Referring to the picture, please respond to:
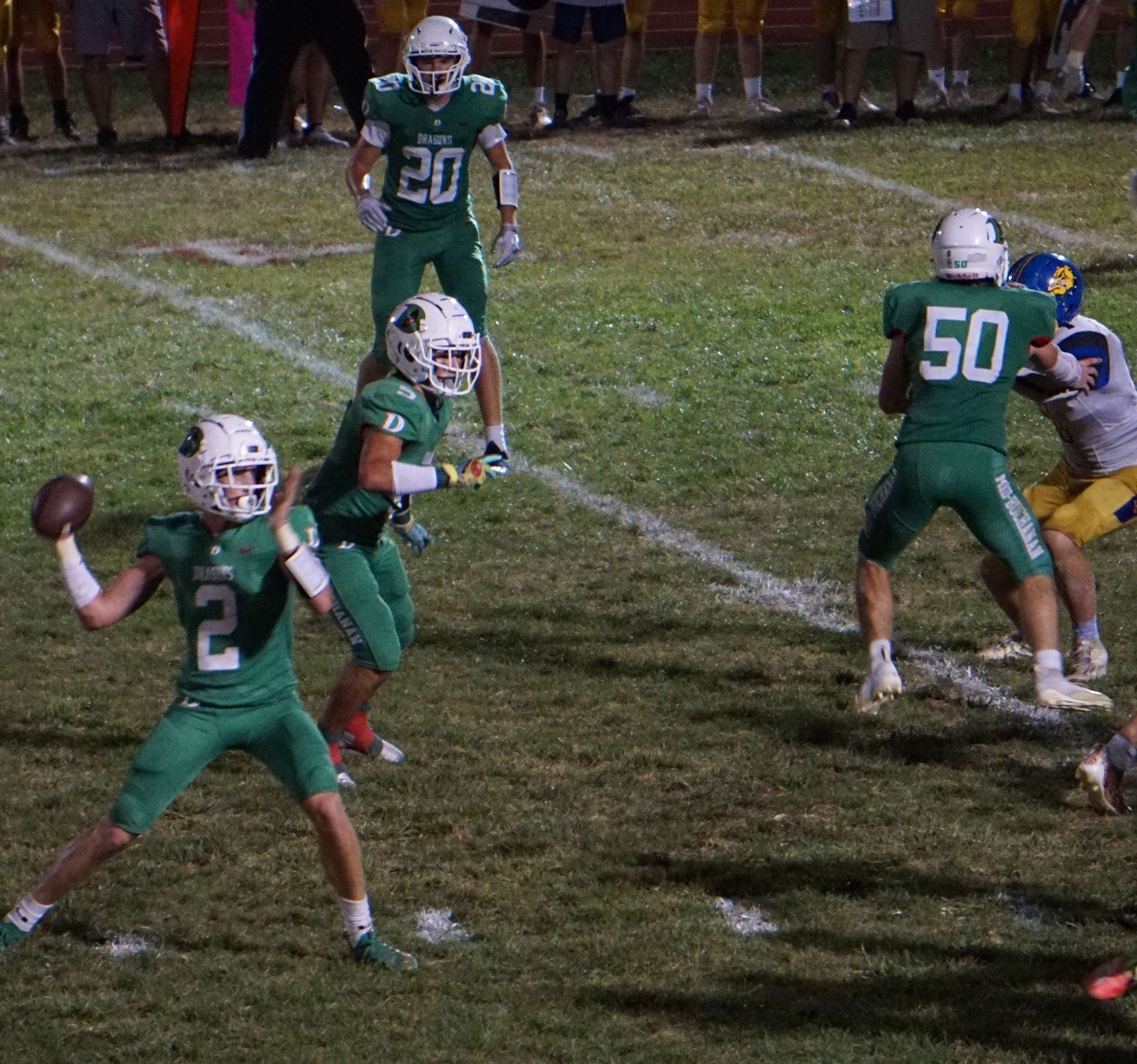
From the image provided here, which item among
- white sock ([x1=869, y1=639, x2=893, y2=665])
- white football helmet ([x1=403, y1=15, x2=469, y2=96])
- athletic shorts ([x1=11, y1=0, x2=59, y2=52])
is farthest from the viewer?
athletic shorts ([x1=11, y1=0, x2=59, y2=52])

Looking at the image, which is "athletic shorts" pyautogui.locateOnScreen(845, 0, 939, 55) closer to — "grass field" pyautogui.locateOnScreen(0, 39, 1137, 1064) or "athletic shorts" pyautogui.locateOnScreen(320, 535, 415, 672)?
"grass field" pyautogui.locateOnScreen(0, 39, 1137, 1064)

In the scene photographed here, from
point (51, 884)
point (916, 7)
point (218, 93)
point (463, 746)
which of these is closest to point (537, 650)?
point (463, 746)

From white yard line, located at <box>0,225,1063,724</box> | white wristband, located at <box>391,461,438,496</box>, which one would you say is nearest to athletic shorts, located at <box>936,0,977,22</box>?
white yard line, located at <box>0,225,1063,724</box>

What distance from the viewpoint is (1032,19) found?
14.5 metres

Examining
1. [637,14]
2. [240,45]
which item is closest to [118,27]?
[240,45]

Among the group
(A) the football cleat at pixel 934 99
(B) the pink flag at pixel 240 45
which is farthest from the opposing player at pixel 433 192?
(A) the football cleat at pixel 934 99

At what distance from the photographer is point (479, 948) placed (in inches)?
181

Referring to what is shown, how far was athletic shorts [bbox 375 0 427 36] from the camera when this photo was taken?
14820mm

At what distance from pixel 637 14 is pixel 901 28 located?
91.3 inches

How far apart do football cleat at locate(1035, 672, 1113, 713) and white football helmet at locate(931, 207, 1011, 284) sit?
1.24 meters

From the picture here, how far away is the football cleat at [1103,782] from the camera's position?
177 inches

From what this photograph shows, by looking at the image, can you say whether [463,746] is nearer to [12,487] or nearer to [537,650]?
[537,650]

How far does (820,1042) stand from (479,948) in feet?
3.15

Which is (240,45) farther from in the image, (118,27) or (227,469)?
(227,469)
